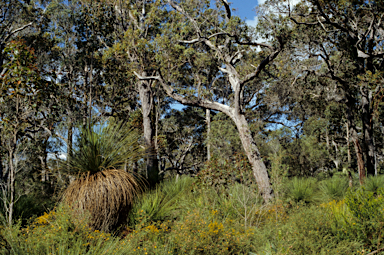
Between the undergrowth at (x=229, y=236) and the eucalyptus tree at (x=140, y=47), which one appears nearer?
the undergrowth at (x=229, y=236)

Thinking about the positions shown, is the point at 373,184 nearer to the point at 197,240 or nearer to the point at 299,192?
the point at 299,192

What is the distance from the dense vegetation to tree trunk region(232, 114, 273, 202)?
0.03 meters

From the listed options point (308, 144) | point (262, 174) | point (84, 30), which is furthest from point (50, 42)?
point (308, 144)

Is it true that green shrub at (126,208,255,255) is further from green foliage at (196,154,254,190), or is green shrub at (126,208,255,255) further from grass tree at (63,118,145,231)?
green foliage at (196,154,254,190)

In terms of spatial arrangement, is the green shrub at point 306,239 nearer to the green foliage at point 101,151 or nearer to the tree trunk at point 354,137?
the green foliage at point 101,151

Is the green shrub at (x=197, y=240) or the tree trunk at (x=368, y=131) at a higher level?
the tree trunk at (x=368, y=131)

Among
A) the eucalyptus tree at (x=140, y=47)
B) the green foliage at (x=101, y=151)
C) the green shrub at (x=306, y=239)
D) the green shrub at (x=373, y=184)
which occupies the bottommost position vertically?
the green shrub at (x=306, y=239)

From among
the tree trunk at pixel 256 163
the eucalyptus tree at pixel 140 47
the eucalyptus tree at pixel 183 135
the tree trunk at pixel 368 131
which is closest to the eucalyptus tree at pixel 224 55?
the tree trunk at pixel 256 163

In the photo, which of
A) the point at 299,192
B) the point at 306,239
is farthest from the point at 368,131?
the point at 306,239

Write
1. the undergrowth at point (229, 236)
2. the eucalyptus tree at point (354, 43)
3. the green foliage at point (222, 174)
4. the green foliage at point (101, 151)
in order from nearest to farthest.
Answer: the undergrowth at point (229, 236)
the green foliage at point (101, 151)
the green foliage at point (222, 174)
the eucalyptus tree at point (354, 43)

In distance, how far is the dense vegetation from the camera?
13.6ft

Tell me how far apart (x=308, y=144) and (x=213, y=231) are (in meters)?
16.2

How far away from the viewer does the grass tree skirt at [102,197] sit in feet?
16.4

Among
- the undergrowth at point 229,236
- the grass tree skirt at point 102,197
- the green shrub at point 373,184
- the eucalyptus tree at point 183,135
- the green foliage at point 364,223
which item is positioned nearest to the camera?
the undergrowth at point 229,236
